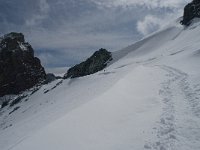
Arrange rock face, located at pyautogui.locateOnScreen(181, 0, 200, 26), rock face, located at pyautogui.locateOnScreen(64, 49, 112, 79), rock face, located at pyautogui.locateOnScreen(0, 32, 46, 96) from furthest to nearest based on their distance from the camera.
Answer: rock face, located at pyautogui.locateOnScreen(0, 32, 46, 96)
rock face, located at pyautogui.locateOnScreen(181, 0, 200, 26)
rock face, located at pyautogui.locateOnScreen(64, 49, 112, 79)

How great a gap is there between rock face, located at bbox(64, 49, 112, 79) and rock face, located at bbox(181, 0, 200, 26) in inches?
1014

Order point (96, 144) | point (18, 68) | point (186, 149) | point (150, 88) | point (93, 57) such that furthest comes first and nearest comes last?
point (18, 68) → point (93, 57) → point (150, 88) → point (96, 144) → point (186, 149)

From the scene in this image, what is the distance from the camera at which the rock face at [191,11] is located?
8419cm

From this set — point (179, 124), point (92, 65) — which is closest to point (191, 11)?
point (92, 65)

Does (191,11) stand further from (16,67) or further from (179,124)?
(179,124)

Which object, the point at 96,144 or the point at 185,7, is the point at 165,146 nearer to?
the point at 96,144

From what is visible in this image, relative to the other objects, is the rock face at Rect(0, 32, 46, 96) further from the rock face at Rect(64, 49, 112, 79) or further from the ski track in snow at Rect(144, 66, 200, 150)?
the ski track in snow at Rect(144, 66, 200, 150)

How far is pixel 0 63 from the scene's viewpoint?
114688 mm

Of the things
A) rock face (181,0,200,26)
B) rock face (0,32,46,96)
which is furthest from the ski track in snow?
rock face (0,32,46,96)

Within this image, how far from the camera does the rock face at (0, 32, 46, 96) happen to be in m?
110

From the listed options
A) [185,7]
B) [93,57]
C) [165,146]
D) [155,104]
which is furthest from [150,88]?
[185,7]

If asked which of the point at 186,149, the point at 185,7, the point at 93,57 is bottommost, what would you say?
the point at 186,149

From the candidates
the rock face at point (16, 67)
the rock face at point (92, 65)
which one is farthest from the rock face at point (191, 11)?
the rock face at point (16, 67)

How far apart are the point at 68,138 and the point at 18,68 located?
104 metres
